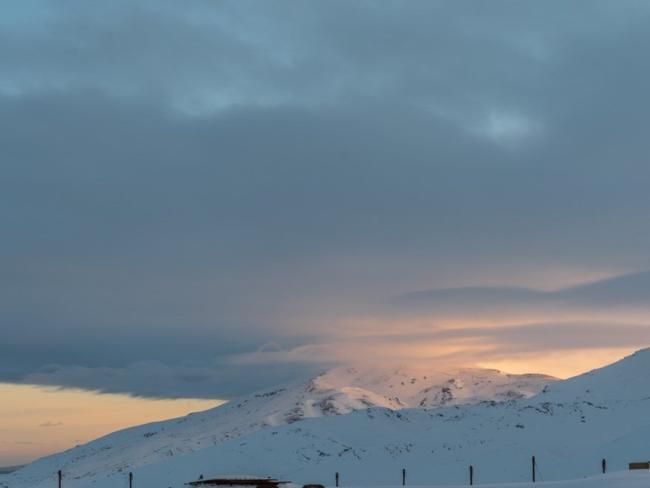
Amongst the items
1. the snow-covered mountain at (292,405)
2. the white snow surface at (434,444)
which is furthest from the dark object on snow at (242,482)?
the snow-covered mountain at (292,405)

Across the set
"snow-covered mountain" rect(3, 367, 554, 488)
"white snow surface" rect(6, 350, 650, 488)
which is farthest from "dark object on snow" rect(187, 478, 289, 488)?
"snow-covered mountain" rect(3, 367, 554, 488)

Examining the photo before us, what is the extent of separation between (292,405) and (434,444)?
239 ft

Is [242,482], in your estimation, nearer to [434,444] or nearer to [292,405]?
[434,444]

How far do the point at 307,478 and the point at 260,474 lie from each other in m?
5.22

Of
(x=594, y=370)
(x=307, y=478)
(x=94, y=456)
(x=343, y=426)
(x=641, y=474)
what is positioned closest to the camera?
(x=641, y=474)

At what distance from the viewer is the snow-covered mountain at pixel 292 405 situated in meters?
144

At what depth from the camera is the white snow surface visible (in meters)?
76.8

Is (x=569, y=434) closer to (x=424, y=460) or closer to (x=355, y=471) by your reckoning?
(x=424, y=460)

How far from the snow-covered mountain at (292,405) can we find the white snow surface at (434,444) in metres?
0.90

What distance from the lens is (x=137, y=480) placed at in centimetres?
8069

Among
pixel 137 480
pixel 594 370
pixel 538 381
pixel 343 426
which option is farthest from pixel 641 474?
pixel 538 381

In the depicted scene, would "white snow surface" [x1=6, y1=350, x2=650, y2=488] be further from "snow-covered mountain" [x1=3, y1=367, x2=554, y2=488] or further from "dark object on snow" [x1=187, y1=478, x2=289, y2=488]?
"dark object on snow" [x1=187, y1=478, x2=289, y2=488]

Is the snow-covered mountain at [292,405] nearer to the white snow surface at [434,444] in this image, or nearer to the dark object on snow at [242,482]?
the white snow surface at [434,444]

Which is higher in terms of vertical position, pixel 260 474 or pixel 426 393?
pixel 426 393
